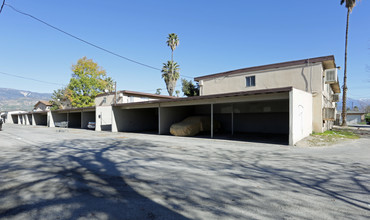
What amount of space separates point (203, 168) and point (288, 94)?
24.5ft

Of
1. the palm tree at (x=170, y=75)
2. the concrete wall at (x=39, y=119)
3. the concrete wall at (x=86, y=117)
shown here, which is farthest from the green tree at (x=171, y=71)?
the concrete wall at (x=39, y=119)

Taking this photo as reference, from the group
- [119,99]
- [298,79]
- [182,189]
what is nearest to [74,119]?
[119,99]

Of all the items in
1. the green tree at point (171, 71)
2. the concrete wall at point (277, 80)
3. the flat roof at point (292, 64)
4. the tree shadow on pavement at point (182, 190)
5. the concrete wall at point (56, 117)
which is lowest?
the tree shadow on pavement at point (182, 190)

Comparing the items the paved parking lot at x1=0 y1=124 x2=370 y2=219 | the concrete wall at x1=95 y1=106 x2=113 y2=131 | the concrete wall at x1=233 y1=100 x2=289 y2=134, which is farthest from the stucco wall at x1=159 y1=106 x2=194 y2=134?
the paved parking lot at x1=0 y1=124 x2=370 y2=219

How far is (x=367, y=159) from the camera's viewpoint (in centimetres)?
737

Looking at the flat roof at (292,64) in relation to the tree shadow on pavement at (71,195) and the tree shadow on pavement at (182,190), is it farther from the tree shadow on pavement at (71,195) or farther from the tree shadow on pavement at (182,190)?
the tree shadow on pavement at (71,195)

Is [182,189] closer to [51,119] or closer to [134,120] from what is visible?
[134,120]

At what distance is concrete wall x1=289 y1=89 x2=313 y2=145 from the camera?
10.6 meters

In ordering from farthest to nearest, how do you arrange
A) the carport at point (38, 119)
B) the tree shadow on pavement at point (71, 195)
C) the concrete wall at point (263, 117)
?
the carport at point (38, 119), the concrete wall at point (263, 117), the tree shadow on pavement at point (71, 195)

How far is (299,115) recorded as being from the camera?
11.8 meters

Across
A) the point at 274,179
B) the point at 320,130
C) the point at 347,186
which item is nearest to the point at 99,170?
the point at 274,179

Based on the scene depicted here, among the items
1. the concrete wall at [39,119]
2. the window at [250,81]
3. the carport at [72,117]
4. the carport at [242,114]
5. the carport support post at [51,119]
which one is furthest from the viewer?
the concrete wall at [39,119]

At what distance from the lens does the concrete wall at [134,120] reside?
2084cm

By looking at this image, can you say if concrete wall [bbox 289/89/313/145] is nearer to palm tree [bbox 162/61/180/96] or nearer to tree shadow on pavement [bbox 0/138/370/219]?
tree shadow on pavement [bbox 0/138/370/219]
